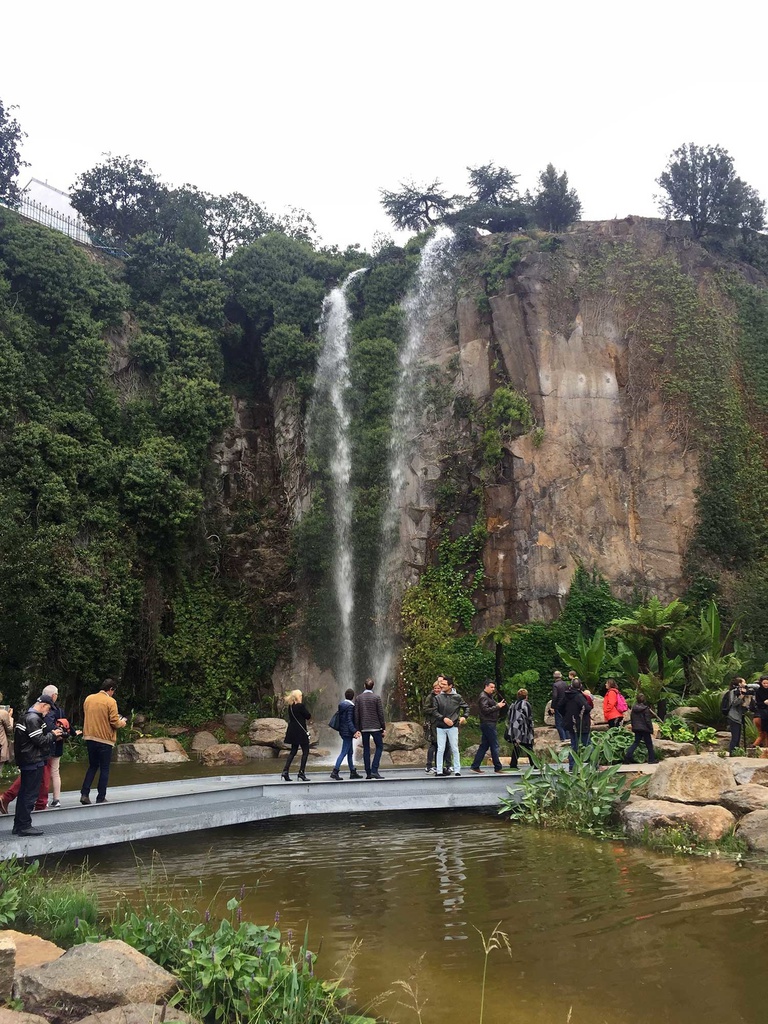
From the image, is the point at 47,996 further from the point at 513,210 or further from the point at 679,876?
the point at 513,210

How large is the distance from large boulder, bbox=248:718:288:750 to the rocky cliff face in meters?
6.38

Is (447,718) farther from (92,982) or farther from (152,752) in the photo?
(152,752)

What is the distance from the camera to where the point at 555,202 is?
30.3 metres

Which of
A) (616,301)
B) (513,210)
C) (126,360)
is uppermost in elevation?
(513,210)

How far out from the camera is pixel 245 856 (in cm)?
900

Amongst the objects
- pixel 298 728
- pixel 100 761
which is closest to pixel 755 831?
pixel 298 728

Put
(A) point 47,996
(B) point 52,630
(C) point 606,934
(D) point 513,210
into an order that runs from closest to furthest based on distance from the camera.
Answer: (A) point 47,996 < (C) point 606,934 < (B) point 52,630 < (D) point 513,210

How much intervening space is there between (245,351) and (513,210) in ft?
36.4

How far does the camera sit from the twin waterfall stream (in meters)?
25.1

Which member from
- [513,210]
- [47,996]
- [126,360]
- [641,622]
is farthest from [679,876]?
[513,210]

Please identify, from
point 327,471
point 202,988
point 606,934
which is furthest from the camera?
point 327,471

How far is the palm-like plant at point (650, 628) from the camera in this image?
65.7 ft

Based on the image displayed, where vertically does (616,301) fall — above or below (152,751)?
above

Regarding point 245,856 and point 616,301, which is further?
point 616,301
